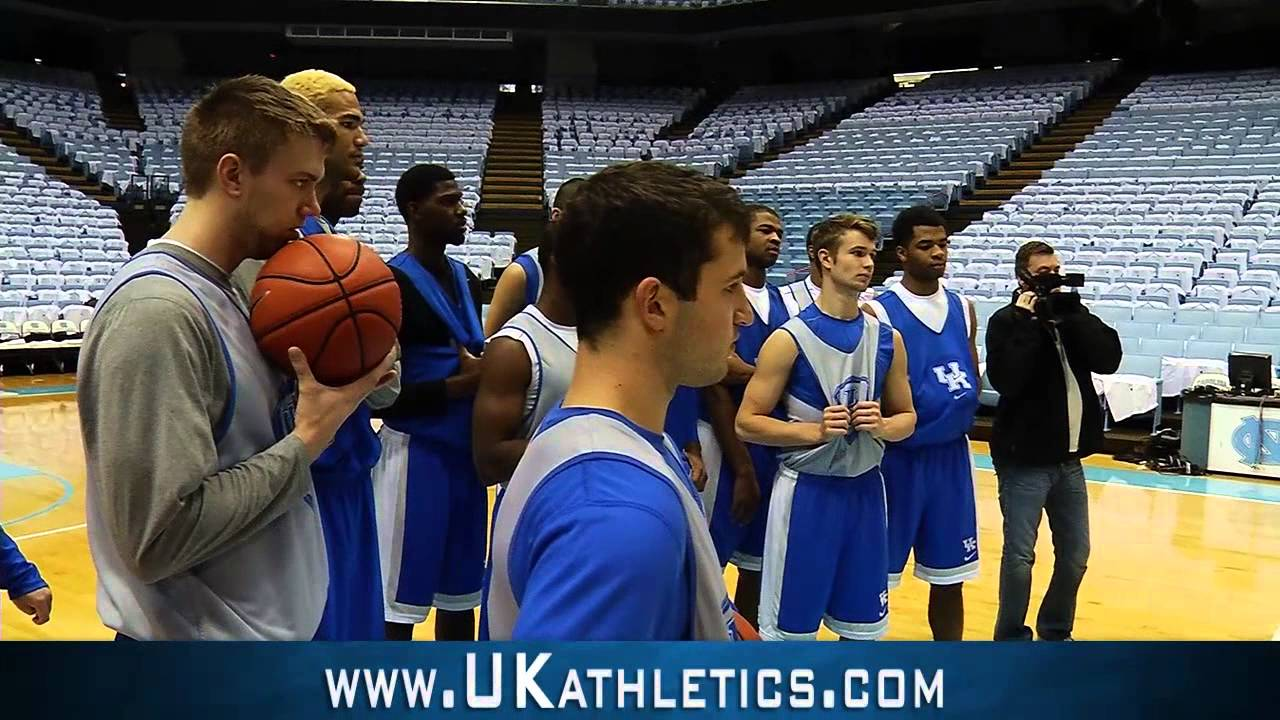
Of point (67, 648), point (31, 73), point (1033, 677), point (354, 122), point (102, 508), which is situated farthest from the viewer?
point (31, 73)

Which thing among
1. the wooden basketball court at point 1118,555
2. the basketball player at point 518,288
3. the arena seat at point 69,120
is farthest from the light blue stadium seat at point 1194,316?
the arena seat at point 69,120

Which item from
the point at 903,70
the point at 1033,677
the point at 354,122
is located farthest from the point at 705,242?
the point at 903,70

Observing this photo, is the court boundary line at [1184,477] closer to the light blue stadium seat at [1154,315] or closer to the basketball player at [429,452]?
the light blue stadium seat at [1154,315]

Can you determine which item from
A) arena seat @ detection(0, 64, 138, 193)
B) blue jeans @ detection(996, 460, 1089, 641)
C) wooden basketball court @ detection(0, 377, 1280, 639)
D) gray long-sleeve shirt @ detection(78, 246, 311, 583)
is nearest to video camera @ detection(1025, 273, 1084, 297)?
blue jeans @ detection(996, 460, 1089, 641)

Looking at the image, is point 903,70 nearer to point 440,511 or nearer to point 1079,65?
point 1079,65

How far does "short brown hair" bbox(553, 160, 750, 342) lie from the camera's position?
100 cm

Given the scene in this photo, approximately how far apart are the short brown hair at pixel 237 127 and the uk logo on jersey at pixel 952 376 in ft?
7.01

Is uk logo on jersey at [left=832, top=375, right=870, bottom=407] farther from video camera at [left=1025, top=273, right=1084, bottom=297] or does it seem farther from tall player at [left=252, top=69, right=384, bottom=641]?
tall player at [left=252, top=69, right=384, bottom=641]

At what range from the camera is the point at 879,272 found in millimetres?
11234

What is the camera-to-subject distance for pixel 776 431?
254 centimetres

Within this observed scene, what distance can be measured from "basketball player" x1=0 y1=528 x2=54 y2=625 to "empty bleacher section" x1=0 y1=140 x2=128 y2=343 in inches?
364

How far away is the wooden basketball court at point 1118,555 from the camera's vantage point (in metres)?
3.41

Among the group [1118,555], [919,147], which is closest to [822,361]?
[1118,555]

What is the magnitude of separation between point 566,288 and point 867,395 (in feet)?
5.82
